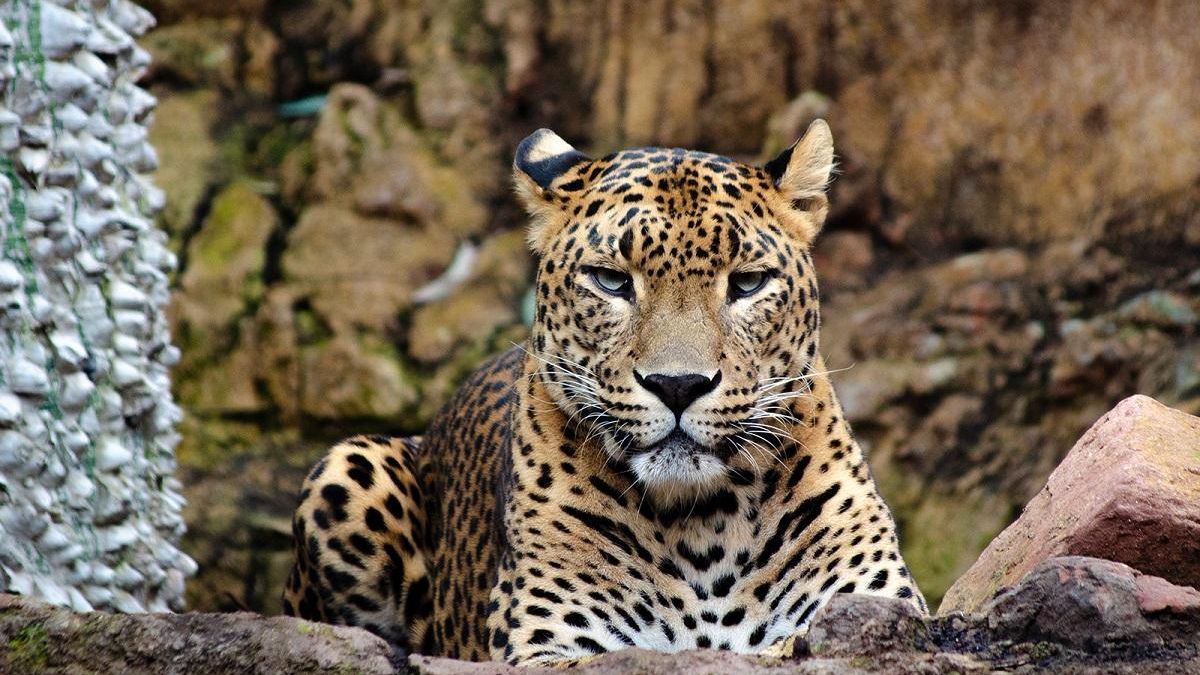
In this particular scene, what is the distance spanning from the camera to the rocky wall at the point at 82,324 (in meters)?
6.76

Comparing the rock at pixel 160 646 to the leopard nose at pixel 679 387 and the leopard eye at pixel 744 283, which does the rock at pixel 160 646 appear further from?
the leopard eye at pixel 744 283

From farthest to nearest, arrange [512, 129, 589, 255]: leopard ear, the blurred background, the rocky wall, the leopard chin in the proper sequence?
1. the blurred background
2. [512, 129, 589, 255]: leopard ear
3. the rocky wall
4. the leopard chin

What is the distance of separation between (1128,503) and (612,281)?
226 cm

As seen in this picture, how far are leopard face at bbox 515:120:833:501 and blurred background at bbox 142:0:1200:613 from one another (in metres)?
6.50

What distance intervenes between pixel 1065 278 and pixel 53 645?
10.2 m

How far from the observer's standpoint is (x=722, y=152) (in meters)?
14.2

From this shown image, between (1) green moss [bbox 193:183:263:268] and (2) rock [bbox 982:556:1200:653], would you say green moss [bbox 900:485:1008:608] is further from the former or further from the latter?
(2) rock [bbox 982:556:1200:653]

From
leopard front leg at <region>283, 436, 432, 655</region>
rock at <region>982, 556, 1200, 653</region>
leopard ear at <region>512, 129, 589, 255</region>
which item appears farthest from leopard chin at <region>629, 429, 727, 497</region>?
leopard front leg at <region>283, 436, 432, 655</region>

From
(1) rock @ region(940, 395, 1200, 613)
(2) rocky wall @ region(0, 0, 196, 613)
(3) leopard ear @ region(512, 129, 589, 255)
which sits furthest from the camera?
(3) leopard ear @ region(512, 129, 589, 255)

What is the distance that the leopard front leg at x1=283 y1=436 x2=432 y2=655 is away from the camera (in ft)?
29.0

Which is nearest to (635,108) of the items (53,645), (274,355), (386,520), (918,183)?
(918,183)

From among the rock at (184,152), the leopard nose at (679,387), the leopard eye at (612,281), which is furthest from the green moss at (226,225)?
the leopard nose at (679,387)

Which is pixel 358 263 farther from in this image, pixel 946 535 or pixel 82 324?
pixel 82 324

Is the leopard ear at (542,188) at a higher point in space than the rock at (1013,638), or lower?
higher
